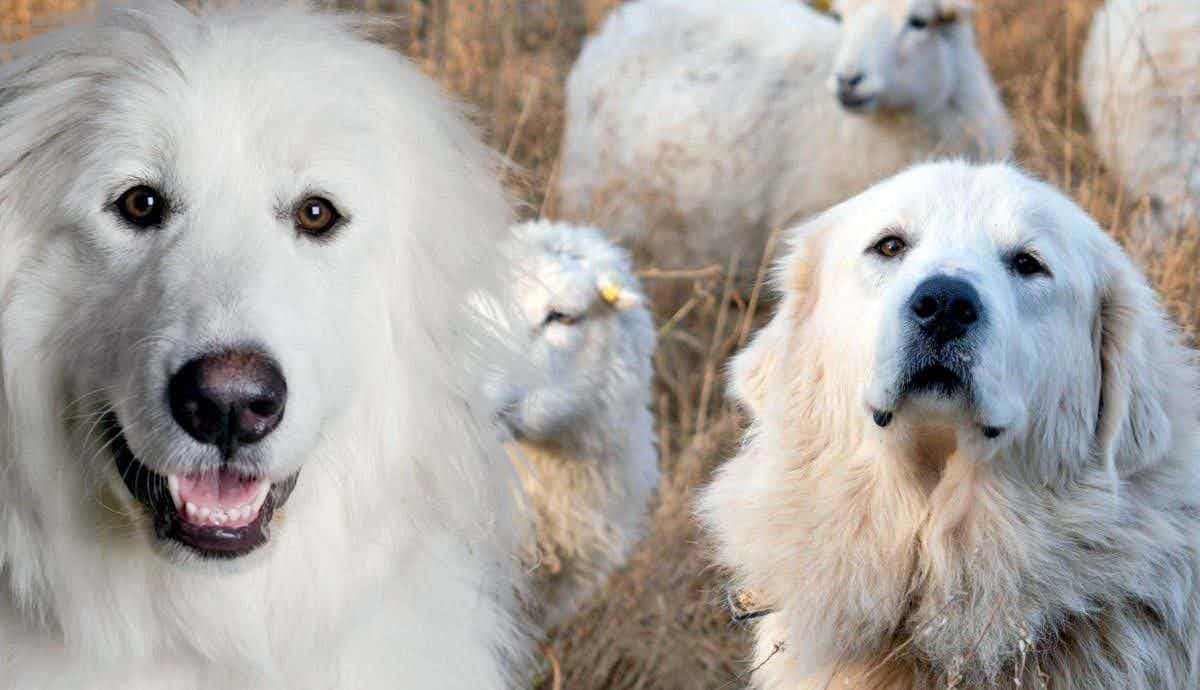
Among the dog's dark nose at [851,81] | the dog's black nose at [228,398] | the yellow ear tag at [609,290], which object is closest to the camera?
the dog's black nose at [228,398]

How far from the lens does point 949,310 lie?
3.14 meters

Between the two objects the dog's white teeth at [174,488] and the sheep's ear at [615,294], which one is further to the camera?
the sheep's ear at [615,294]

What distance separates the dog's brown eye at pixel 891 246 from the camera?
11.4ft

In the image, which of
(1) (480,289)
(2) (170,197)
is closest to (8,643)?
(2) (170,197)

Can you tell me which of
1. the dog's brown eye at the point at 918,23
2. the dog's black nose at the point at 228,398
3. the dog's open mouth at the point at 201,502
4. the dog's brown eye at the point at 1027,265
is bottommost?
the dog's open mouth at the point at 201,502

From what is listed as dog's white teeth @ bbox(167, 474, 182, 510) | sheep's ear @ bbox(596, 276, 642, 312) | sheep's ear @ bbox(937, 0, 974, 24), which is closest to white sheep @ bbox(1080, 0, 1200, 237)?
sheep's ear @ bbox(937, 0, 974, 24)

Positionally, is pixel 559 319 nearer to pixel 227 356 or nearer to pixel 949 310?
pixel 949 310

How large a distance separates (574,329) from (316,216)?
3.06 metres

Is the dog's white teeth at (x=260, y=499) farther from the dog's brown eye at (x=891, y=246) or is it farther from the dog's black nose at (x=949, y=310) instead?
the dog's brown eye at (x=891, y=246)

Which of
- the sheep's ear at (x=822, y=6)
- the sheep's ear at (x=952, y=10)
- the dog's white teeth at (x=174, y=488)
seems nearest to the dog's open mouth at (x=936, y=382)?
the dog's white teeth at (x=174, y=488)

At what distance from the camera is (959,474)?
3.39 m

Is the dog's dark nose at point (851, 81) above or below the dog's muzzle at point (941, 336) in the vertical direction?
below

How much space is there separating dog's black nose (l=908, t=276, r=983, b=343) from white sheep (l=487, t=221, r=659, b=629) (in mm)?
2308

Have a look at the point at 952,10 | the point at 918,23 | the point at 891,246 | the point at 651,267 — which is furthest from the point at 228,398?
the point at 952,10
